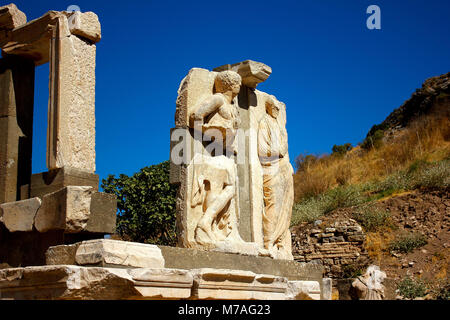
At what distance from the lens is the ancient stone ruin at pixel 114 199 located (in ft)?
15.2

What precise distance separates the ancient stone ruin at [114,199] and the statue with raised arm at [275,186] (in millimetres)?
15

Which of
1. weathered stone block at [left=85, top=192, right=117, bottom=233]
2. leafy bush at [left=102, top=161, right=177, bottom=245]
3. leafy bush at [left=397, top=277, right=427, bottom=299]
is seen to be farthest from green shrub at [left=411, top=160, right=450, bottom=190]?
weathered stone block at [left=85, top=192, right=117, bottom=233]

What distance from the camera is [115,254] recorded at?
4.55 metres

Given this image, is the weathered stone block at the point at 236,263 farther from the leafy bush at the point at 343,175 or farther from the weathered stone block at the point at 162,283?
the leafy bush at the point at 343,175

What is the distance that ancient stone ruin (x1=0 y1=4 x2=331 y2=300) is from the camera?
463 centimetres

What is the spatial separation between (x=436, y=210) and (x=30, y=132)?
35.6ft

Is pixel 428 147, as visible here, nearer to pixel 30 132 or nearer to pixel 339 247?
pixel 339 247

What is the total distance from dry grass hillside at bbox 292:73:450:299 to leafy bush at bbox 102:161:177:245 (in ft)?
12.0

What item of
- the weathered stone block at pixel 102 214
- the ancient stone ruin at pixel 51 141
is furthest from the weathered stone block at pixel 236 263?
the ancient stone ruin at pixel 51 141

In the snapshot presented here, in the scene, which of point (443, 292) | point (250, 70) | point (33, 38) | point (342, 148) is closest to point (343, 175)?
point (342, 148)

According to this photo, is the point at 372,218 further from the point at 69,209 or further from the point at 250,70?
the point at 69,209

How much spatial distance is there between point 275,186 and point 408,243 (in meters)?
7.21

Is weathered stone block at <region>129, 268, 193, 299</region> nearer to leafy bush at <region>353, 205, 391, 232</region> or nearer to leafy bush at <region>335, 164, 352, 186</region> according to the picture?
leafy bush at <region>353, 205, 391, 232</region>
